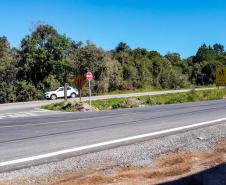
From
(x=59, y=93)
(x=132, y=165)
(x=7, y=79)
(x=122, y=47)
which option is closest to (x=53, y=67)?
(x=59, y=93)

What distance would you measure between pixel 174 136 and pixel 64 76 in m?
42.2

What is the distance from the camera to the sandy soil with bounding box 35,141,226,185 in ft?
23.5

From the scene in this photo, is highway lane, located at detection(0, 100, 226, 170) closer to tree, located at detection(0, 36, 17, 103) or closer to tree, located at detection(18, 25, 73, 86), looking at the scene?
tree, located at detection(0, 36, 17, 103)

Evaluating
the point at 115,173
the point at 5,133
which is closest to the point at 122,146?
the point at 115,173

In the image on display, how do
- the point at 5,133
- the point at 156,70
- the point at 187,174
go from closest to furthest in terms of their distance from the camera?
1. the point at 187,174
2. the point at 5,133
3. the point at 156,70

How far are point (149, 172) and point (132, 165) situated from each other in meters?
0.79

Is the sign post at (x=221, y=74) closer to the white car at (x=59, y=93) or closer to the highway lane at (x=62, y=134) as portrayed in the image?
the white car at (x=59, y=93)

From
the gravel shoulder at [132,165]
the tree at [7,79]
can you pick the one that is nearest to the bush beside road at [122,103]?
the tree at [7,79]

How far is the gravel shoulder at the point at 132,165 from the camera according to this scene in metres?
7.41

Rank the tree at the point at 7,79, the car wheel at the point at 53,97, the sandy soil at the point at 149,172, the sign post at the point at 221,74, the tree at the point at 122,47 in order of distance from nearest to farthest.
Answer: the sandy soil at the point at 149,172 → the tree at the point at 7,79 → the car wheel at the point at 53,97 → the sign post at the point at 221,74 → the tree at the point at 122,47

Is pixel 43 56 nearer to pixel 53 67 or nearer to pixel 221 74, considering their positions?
pixel 53 67

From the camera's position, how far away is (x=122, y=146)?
37.0 ft

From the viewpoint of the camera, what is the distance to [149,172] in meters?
7.81

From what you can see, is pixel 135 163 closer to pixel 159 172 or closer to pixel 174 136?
pixel 159 172
